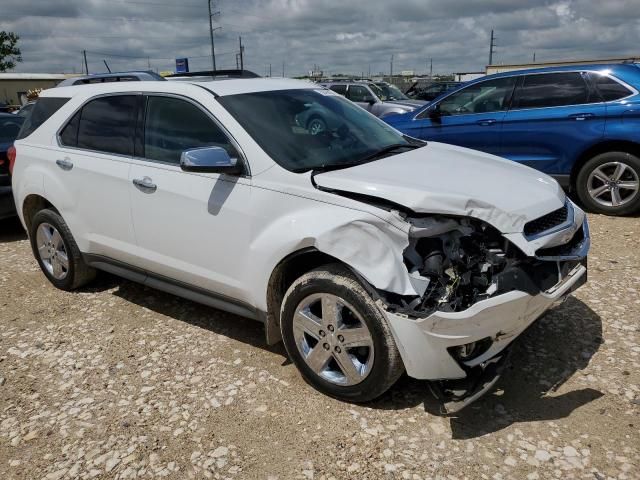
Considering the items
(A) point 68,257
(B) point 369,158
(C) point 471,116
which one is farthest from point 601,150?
(A) point 68,257

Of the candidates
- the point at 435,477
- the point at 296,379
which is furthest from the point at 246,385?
the point at 435,477

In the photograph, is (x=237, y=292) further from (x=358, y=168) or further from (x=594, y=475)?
(x=594, y=475)

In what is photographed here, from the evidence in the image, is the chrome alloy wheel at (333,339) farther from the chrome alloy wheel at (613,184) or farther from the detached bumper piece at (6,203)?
the detached bumper piece at (6,203)

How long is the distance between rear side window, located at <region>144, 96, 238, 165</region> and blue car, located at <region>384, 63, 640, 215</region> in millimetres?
4711

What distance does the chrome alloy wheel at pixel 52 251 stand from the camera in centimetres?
468

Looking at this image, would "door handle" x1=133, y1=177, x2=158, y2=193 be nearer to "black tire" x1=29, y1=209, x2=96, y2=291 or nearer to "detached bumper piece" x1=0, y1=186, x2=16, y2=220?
"black tire" x1=29, y1=209, x2=96, y2=291

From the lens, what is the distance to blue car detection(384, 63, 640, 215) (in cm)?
618

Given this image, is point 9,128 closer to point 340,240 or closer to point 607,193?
point 340,240

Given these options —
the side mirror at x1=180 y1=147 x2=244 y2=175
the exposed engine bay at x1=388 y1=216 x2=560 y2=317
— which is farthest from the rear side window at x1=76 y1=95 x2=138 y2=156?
the exposed engine bay at x1=388 y1=216 x2=560 y2=317

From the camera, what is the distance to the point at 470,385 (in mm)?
2752

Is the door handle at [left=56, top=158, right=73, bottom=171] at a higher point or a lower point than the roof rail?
lower

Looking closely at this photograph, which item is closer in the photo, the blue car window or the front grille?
the front grille

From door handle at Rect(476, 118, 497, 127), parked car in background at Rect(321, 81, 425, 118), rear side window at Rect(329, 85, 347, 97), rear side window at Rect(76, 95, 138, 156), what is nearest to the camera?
rear side window at Rect(76, 95, 138, 156)

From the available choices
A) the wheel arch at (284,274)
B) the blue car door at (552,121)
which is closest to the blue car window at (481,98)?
the blue car door at (552,121)
